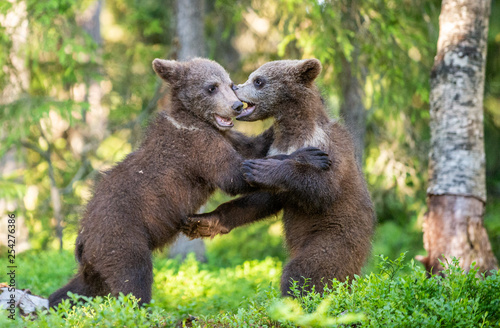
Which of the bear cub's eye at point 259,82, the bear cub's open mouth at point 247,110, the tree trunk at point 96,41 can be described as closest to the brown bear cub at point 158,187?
the bear cub's open mouth at point 247,110

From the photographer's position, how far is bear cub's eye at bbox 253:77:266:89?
592 cm

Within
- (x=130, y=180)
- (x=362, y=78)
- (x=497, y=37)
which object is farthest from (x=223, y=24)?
(x=130, y=180)

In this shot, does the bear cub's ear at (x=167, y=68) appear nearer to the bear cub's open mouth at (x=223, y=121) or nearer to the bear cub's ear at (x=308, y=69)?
the bear cub's open mouth at (x=223, y=121)

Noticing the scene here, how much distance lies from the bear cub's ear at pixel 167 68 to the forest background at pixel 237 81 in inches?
36.7

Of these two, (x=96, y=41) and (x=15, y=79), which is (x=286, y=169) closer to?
(x=15, y=79)

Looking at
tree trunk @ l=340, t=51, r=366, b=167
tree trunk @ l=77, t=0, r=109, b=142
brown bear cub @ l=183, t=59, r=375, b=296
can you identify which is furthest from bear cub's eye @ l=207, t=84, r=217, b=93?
tree trunk @ l=77, t=0, r=109, b=142

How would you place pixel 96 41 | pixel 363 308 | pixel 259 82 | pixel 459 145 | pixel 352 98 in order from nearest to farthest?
pixel 363 308 < pixel 259 82 < pixel 459 145 < pixel 352 98 < pixel 96 41

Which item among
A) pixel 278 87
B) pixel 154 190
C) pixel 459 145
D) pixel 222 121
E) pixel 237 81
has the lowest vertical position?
pixel 154 190

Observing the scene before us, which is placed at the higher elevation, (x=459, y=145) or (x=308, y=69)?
(x=308, y=69)

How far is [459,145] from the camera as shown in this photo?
261 inches

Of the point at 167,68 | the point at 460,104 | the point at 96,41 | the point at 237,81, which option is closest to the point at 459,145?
the point at 460,104

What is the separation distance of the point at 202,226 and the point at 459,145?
3.25 metres

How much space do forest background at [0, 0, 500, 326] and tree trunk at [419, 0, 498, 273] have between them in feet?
4.29

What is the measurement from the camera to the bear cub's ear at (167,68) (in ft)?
19.7
